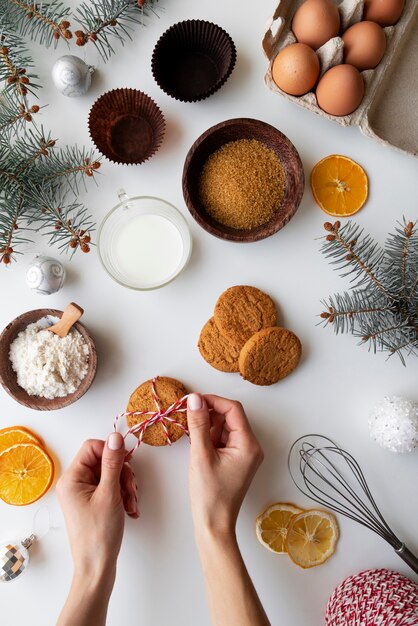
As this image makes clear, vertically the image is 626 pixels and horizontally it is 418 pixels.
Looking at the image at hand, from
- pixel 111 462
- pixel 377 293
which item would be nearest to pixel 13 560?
pixel 111 462

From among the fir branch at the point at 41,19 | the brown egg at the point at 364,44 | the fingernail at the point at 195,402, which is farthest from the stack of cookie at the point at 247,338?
the fir branch at the point at 41,19

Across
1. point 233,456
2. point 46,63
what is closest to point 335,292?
point 233,456

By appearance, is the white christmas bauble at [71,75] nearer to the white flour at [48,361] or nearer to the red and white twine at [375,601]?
the white flour at [48,361]

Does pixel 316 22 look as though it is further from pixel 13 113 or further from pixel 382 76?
pixel 13 113

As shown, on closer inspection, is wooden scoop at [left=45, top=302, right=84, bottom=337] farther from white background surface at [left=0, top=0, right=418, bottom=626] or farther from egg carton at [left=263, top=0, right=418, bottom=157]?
egg carton at [left=263, top=0, right=418, bottom=157]

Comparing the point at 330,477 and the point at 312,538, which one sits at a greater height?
the point at 330,477

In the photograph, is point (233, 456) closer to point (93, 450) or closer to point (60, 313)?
point (93, 450)

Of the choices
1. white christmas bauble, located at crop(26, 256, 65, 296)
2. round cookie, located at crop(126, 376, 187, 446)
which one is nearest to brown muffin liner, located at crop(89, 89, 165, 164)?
white christmas bauble, located at crop(26, 256, 65, 296)
